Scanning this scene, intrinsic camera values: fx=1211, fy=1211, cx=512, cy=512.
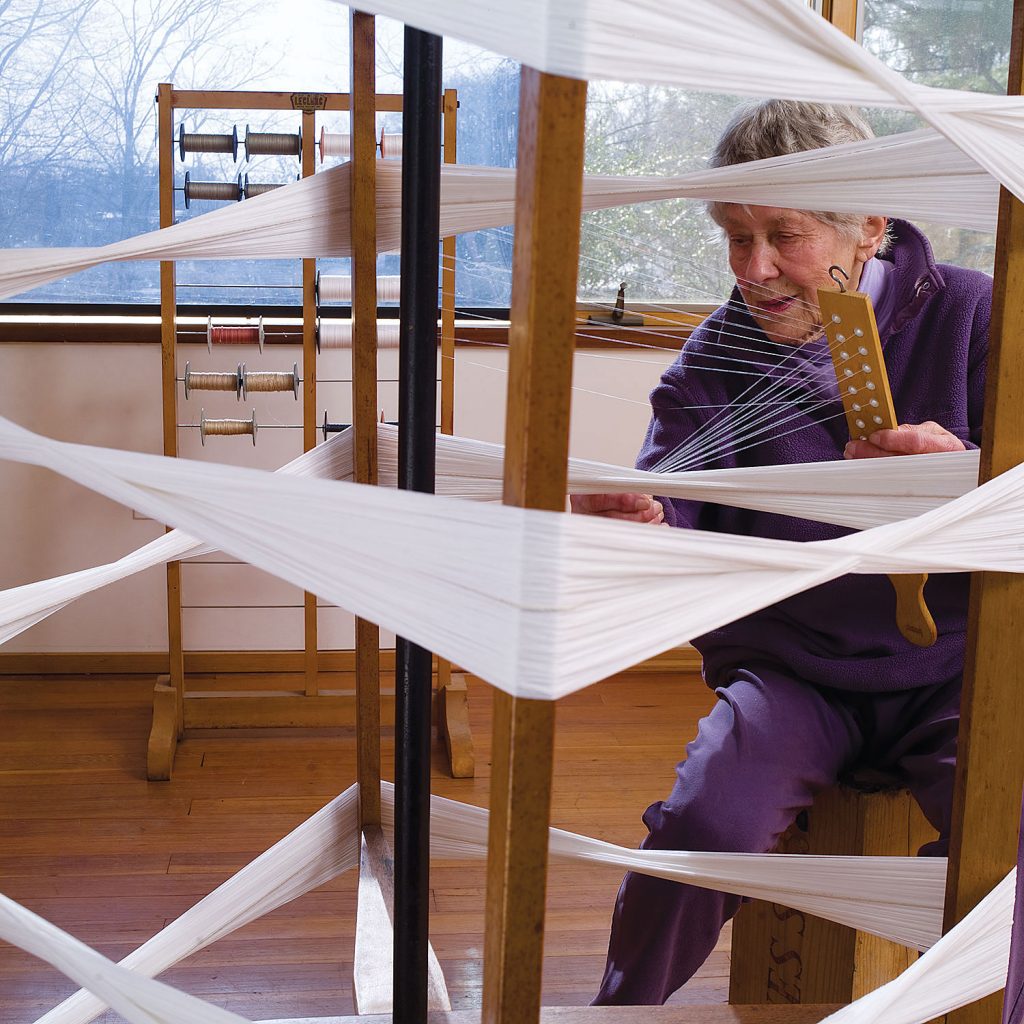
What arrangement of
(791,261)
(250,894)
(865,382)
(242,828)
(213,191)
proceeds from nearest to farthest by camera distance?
(250,894)
(865,382)
(791,261)
(242,828)
(213,191)

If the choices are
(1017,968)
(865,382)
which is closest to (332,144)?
(865,382)

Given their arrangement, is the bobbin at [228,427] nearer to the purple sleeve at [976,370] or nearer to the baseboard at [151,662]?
the baseboard at [151,662]

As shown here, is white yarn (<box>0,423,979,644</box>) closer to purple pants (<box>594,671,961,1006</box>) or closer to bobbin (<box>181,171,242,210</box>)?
purple pants (<box>594,671,961,1006</box>)

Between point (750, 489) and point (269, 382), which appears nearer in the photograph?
point (750, 489)

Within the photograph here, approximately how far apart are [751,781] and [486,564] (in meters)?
0.76

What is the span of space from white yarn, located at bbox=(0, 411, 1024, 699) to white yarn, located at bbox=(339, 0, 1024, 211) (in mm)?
162

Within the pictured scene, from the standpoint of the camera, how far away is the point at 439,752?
2344 millimetres

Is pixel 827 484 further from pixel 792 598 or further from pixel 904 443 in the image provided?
pixel 792 598

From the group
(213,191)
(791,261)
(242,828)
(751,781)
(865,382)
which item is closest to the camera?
(865,382)

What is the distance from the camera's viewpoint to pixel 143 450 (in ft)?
8.76

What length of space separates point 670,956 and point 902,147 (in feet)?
2.50

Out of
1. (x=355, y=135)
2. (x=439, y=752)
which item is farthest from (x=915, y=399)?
(x=439, y=752)

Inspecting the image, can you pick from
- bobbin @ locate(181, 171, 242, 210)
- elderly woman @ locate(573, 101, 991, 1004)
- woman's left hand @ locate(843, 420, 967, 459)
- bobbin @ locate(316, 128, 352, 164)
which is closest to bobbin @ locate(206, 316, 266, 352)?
bobbin @ locate(181, 171, 242, 210)

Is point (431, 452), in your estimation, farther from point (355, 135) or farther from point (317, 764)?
point (317, 764)
